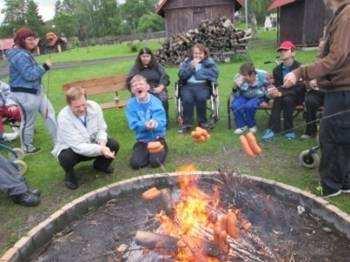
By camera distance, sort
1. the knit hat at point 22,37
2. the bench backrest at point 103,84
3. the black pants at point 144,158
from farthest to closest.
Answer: the bench backrest at point 103,84
the knit hat at point 22,37
the black pants at point 144,158

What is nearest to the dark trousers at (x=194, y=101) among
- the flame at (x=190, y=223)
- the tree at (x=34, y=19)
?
the flame at (x=190, y=223)

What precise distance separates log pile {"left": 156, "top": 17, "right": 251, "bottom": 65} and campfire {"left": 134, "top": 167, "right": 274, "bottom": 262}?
633 inches

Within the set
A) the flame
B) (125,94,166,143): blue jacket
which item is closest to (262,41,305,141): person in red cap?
(125,94,166,143): blue jacket

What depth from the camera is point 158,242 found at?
3953 mm

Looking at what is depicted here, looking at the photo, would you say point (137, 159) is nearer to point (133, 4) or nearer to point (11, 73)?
point (11, 73)

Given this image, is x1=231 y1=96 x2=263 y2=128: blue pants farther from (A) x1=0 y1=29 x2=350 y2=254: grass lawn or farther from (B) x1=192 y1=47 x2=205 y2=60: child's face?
(B) x1=192 y1=47 x2=205 y2=60: child's face

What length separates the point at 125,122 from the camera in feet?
31.7

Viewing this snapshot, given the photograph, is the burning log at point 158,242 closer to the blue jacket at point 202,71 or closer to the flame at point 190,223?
the flame at point 190,223

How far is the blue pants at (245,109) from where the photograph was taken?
7969 mm

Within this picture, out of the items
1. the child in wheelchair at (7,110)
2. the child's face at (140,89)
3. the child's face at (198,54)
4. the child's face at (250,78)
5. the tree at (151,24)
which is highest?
the child's face at (198,54)

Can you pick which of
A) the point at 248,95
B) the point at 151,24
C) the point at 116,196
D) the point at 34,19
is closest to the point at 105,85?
the point at 248,95

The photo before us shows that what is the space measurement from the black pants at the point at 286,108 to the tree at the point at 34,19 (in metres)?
76.4

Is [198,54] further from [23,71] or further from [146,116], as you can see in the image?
[23,71]

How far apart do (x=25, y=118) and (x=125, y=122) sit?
2.50m
